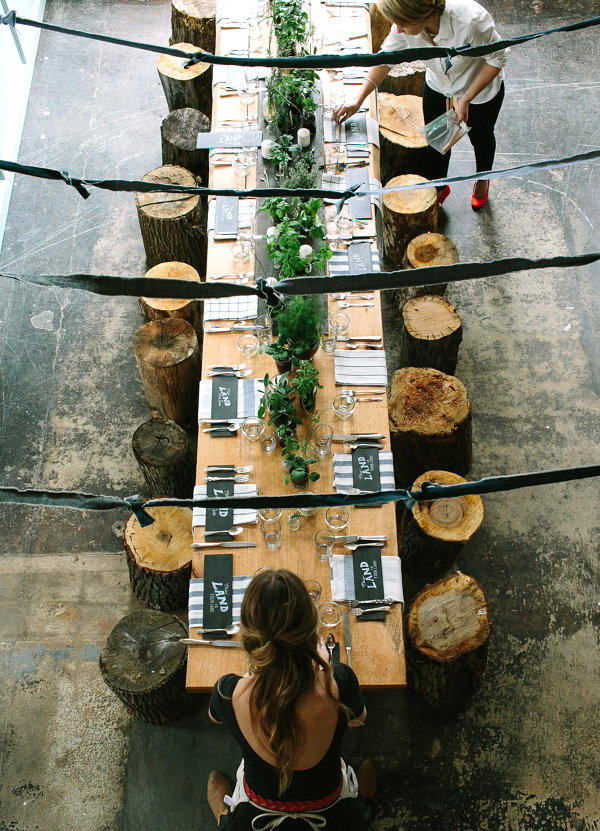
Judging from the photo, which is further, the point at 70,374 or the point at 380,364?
the point at 70,374

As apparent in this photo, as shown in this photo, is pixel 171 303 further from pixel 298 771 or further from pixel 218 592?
pixel 298 771

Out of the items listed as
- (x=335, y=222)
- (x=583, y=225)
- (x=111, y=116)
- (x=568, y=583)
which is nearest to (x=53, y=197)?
(x=111, y=116)

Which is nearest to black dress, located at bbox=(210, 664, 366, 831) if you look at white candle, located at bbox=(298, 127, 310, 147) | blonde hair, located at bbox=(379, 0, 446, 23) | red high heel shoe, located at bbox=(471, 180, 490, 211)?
white candle, located at bbox=(298, 127, 310, 147)

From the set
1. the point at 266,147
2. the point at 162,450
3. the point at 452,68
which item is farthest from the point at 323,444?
the point at 452,68

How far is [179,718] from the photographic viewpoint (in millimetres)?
3727

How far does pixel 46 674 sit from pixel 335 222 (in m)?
2.76

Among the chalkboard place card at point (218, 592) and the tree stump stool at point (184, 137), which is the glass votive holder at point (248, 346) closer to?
the chalkboard place card at point (218, 592)

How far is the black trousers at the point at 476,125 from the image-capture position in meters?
4.73

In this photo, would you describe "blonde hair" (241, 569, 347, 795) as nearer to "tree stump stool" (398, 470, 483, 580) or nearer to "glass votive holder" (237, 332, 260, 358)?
"tree stump stool" (398, 470, 483, 580)

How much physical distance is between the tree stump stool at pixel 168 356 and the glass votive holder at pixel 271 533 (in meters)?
1.24

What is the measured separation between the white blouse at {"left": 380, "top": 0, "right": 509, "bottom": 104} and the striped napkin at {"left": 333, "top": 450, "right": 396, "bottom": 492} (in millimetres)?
2305

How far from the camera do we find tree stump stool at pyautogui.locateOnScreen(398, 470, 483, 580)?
367 centimetres

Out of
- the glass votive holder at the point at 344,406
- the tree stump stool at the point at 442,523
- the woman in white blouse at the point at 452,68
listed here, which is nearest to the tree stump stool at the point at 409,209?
the woman in white blouse at the point at 452,68

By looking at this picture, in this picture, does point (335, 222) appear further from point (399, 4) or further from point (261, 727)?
Result: point (261, 727)
